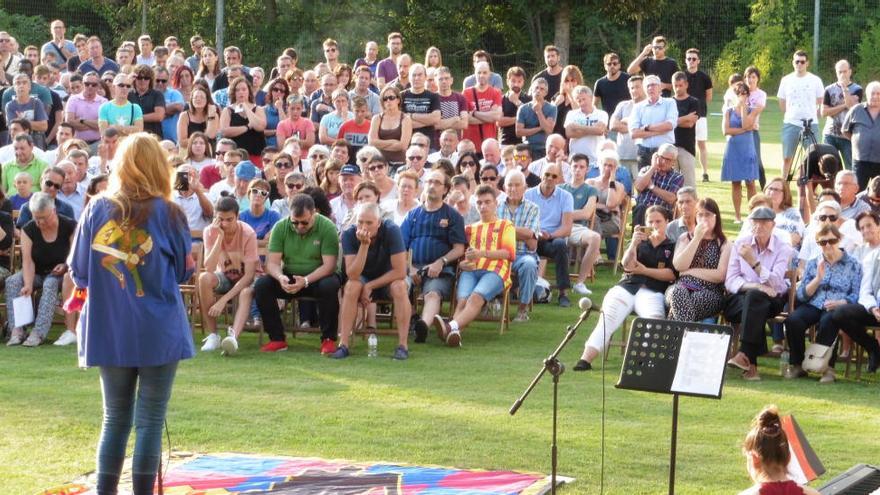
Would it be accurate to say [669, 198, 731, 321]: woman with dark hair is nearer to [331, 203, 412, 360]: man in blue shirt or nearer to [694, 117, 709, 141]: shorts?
[331, 203, 412, 360]: man in blue shirt

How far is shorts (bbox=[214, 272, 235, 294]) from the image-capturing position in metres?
11.0

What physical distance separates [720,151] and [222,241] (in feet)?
46.6

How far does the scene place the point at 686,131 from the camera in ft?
52.5

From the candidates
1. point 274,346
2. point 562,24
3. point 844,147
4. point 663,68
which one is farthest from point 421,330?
point 562,24

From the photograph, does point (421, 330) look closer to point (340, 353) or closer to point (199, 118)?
point (340, 353)

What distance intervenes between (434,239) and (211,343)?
6.25ft

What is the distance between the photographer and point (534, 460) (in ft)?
24.8

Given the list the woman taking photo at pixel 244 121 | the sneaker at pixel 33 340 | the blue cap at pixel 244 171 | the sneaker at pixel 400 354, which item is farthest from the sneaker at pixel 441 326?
the woman taking photo at pixel 244 121

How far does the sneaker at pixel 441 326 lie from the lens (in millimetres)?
10914

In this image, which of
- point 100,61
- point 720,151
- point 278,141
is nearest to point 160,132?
point 278,141

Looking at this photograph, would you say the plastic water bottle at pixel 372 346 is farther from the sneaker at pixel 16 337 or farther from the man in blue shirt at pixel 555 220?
the sneaker at pixel 16 337

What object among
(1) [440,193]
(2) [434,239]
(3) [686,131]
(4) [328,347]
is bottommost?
(4) [328,347]

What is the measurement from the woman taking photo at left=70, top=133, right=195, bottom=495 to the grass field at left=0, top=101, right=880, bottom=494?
1.34 metres

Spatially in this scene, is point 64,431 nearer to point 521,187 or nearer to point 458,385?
point 458,385
